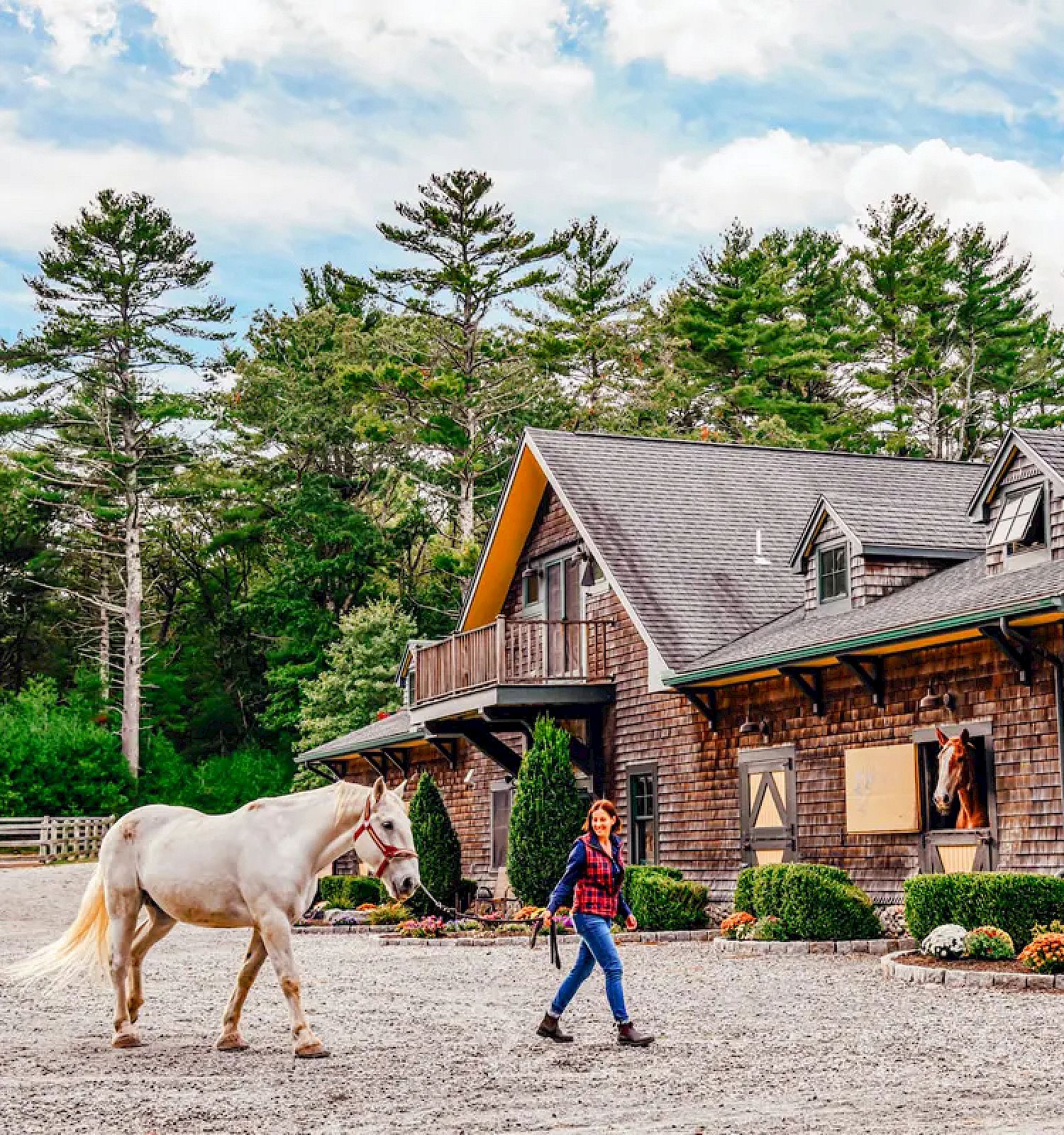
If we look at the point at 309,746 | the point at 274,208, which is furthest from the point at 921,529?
the point at 309,746

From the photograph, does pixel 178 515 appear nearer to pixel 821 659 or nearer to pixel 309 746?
pixel 309 746

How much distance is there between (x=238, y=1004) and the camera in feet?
31.6

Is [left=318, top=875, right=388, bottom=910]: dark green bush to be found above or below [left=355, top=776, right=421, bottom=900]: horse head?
below

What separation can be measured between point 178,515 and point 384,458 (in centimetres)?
959

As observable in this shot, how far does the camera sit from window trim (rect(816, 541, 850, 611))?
71.1 ft

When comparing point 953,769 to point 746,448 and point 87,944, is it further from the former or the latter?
point 746,448

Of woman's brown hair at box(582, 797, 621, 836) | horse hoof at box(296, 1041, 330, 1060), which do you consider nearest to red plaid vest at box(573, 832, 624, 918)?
woman's brown hair at box(582, 797, 621, 836)

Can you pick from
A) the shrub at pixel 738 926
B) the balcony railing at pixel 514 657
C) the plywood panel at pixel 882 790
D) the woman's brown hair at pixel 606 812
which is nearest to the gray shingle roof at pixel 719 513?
the balcony railing at pixel 514 657

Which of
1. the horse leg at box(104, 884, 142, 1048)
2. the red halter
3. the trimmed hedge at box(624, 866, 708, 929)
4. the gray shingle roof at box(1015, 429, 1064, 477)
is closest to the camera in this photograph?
the red halter

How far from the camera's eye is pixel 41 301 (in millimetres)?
54750

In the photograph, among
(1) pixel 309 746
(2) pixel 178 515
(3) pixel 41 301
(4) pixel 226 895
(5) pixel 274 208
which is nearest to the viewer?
(4) pixel 226 895

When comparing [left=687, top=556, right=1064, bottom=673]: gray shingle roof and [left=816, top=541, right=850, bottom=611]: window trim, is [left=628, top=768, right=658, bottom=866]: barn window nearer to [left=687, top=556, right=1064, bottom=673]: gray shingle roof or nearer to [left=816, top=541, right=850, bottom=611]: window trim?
[left=687, top=556, right=1064, bottom=673]: gray shingle roof

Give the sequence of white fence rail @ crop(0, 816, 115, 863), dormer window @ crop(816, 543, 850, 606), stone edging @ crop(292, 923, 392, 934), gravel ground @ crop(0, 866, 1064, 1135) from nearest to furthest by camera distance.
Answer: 1. gravel ground @ crop(0, 866, 1064, 1135)
2. dormer window @ crop(816, 543, 850, 606)
3. stone edging @ crop(292, 923, 392, 934)
4. white fence rail @ crop(0, 816, 115, 863)

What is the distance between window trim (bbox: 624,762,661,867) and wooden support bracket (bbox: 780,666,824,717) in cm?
428
